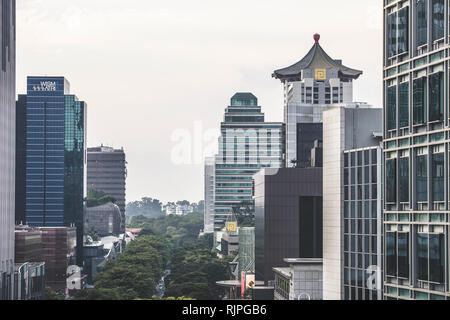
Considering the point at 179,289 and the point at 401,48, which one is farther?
the point at 179,289

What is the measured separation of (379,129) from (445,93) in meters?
61.0

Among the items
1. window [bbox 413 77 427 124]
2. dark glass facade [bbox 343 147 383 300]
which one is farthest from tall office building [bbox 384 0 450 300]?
dark glass facade [bbox 343 147 383 300]

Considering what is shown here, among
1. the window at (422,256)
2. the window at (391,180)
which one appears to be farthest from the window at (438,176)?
the window at (391,180)

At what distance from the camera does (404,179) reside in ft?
148

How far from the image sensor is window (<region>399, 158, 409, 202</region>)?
44787mm

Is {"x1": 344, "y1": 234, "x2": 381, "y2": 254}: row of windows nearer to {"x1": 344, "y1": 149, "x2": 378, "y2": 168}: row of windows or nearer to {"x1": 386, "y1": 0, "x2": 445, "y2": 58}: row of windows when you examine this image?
{"x1": 344, "y1": 149, "x2": 378, "y2": 168}: row of windows

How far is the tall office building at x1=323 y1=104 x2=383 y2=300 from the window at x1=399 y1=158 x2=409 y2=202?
40.5 meters

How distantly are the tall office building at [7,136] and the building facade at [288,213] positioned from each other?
50354mm

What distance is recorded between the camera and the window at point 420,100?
43219 mm

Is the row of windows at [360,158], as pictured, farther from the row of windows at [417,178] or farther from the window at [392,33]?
the row of windows at [417,178]

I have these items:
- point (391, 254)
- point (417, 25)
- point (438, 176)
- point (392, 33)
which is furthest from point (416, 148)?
point (392, 33)
